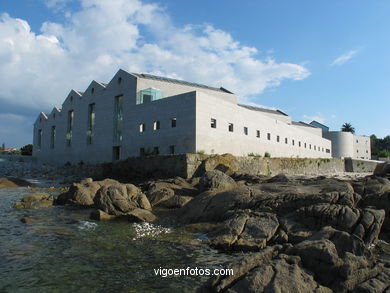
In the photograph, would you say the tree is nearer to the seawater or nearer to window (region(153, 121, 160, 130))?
window (region(153, 121, 160, 130))

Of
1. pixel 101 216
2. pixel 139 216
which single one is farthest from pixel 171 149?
pixel 139 216

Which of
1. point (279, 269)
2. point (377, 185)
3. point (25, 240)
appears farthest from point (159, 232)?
point (377, 185)

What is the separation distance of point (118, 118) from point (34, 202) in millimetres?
21513

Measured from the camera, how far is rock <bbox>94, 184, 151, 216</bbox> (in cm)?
1344

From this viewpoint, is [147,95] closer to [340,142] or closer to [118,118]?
[118,118]

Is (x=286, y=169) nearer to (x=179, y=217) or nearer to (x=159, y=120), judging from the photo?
(x=159, y=120)

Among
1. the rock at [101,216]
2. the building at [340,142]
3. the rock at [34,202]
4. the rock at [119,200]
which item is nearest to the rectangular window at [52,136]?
the rock at [34,202]

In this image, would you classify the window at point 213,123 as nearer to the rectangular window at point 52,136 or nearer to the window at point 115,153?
the window at point 115,153

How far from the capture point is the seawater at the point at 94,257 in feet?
19.7

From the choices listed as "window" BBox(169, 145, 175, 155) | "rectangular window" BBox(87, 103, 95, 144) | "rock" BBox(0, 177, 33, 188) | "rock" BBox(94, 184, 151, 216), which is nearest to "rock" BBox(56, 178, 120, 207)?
"rock" BBox(94, 184, 151, 216)

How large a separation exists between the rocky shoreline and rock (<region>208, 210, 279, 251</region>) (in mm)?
27

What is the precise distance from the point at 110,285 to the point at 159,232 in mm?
4534

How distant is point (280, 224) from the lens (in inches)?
376

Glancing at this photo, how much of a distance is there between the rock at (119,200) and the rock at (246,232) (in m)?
5.15
